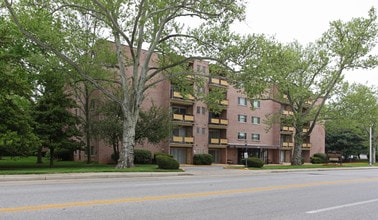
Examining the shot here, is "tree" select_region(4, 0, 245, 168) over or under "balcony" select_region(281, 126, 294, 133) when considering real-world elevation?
over

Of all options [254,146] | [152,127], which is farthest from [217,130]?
[152,127]

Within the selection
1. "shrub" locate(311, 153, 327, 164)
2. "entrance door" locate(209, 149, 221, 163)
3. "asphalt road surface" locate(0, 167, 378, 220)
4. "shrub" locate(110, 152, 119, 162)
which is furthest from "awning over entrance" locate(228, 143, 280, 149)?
"asphalt road surface" locate(0, 167, 378, 220)

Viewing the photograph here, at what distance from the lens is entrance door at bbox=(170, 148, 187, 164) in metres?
46.5

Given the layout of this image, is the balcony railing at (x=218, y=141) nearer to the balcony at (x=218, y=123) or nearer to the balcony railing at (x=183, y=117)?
the balcony at (x=218, y=123)

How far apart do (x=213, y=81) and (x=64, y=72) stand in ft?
88.1

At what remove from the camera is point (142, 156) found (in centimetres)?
4000

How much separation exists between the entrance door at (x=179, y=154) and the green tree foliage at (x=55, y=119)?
19.4 metres

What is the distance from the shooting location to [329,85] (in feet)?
127

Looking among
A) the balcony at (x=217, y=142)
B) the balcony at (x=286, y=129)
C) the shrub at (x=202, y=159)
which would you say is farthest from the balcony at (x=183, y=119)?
the balcony at (x=286, y=129)

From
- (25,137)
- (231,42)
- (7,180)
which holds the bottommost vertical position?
(7,180)

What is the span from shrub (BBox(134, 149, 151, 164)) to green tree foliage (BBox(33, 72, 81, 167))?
1182 cm

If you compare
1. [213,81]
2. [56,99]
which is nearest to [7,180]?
[56,99]

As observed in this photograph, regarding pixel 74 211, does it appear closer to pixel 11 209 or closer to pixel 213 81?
pixel 11 209

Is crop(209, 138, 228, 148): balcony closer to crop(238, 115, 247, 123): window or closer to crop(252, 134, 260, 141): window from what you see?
crop(238, 115, 247, 123): window
